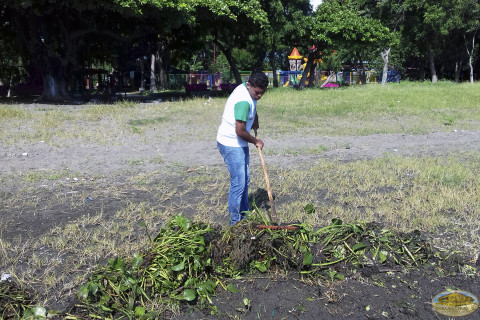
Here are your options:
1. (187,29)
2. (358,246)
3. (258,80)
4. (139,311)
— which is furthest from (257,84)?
(187,29)

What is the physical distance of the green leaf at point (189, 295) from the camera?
341 cm

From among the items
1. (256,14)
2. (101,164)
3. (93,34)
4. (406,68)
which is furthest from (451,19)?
(101,164)

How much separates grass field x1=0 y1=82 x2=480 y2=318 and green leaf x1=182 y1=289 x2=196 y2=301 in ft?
3.11

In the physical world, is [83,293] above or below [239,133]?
below

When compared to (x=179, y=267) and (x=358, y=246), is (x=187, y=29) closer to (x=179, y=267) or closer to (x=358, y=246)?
(x=358, y=246)

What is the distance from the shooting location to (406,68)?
51.1 meters

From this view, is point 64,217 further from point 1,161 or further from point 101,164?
point 1,161

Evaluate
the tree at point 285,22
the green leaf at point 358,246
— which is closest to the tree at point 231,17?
the tree at point 285,22

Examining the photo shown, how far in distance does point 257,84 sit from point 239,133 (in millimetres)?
508

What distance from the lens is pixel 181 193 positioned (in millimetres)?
6281

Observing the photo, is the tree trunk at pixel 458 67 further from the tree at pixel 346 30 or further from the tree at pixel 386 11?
the tree at pixel 346 30

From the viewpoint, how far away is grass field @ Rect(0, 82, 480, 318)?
438 centimetres

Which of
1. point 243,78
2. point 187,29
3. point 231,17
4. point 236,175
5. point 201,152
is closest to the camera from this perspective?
point 236,175

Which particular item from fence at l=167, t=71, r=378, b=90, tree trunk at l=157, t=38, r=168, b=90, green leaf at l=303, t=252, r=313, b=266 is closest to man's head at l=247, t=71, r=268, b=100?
green leaf at l=303, t=252, r=313, b=266
